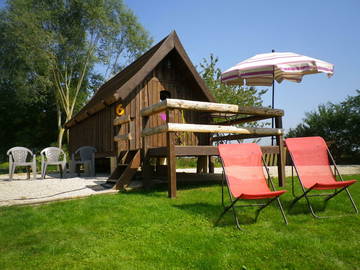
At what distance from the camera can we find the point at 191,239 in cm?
316

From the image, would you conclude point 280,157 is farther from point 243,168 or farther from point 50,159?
point 50,159

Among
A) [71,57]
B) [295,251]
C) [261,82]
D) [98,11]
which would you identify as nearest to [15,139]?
[71,57]

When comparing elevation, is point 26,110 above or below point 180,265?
above

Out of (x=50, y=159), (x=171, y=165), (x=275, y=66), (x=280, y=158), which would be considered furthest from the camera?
(x=50, y=159)

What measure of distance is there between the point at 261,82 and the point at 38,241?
8.38 m

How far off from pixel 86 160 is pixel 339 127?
51.1 feet

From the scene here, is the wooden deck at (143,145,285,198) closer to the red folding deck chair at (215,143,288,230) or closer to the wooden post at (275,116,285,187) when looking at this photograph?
the wooden post at (275,116,285,187)

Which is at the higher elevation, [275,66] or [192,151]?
[275,66]

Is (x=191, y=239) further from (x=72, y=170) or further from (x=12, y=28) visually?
(x=12, y=28)

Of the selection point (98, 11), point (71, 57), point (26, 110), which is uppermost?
point (98, 11)

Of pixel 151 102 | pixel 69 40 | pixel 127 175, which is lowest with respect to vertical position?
pixel 127 175

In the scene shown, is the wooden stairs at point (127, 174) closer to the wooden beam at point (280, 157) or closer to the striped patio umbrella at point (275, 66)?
the wooden beam at point (280, 157)

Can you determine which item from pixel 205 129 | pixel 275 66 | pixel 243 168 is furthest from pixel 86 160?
pixel 243 168

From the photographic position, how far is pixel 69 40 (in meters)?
22.4
